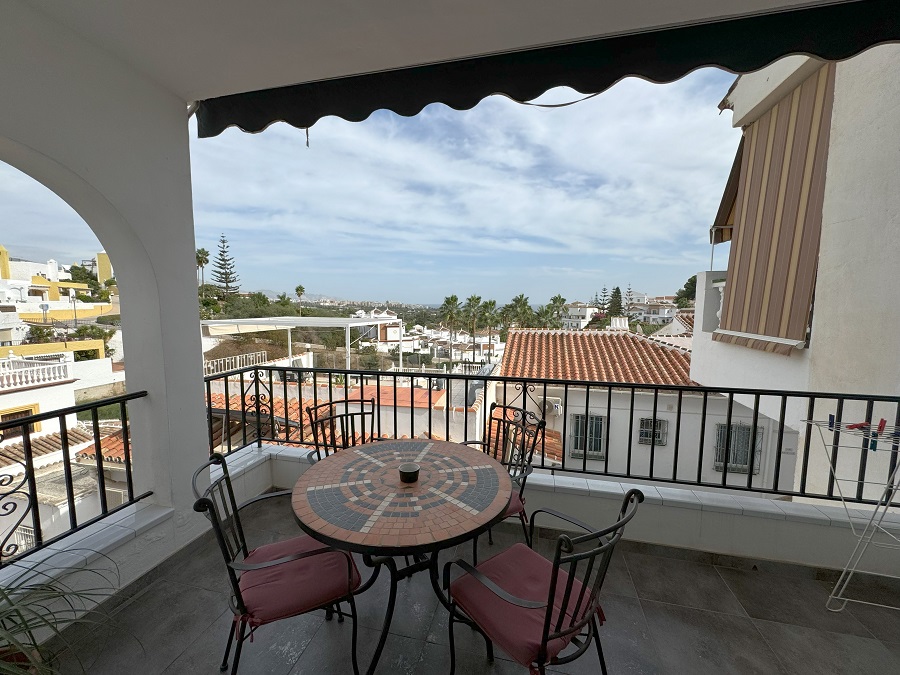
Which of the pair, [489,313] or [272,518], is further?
[489,313]

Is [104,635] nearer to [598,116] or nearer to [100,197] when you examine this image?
[100,197]

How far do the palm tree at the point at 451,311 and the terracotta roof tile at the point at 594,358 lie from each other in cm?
1911

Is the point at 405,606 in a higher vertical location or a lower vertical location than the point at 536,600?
lower

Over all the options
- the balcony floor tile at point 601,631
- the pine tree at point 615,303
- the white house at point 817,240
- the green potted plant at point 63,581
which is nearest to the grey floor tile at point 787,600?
the balcony floor tile at point 601,631

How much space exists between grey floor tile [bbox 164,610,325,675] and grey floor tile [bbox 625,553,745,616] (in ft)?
5.75

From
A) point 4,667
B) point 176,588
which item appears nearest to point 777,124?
point 4,667

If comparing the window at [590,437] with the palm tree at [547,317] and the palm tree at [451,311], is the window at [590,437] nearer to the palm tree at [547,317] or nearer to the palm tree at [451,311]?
the palm tree at [451,311]

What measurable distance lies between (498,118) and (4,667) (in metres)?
8.94

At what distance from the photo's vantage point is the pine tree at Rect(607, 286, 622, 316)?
132 feet

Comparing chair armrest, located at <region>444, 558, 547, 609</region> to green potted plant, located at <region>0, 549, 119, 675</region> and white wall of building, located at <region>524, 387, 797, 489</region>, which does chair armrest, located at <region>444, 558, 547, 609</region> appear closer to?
green potted plant, located at <region>0, 549, 119, 675</region>

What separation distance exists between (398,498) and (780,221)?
190 inches

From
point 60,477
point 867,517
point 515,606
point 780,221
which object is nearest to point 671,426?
point 780,221

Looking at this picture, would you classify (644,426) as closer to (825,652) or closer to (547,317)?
(825,652)

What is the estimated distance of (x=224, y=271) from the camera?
26.4m
